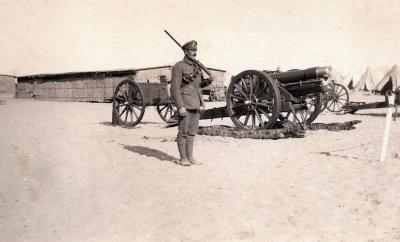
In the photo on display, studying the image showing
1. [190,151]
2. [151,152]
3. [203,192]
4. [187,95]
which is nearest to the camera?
[203,192]

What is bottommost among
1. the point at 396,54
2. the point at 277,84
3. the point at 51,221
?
the point at 51,221

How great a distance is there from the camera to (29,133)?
31.4ft

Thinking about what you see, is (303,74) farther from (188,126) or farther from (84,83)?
(84,83)

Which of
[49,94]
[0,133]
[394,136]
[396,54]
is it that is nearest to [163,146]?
[0,133]

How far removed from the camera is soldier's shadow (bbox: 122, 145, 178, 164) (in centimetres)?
677

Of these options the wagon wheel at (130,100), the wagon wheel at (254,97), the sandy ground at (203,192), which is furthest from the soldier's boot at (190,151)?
the wagon wheel at (130,100)

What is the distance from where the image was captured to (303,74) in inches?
356

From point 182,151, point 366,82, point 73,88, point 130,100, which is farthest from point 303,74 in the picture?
point 366,82

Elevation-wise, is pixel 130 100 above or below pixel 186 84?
below

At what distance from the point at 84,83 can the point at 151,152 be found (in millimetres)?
23874

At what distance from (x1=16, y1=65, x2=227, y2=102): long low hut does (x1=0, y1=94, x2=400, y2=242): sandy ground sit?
19.8 m

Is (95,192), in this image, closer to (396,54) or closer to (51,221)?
(51,221)

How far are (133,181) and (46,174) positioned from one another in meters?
1.30

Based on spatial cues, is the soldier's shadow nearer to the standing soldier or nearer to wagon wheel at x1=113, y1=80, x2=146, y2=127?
the standing soldier
